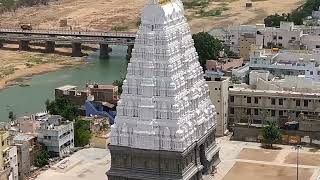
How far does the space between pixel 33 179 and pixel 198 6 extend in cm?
8434

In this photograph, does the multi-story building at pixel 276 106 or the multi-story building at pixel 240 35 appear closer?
the multi-story building at pixel 276 106

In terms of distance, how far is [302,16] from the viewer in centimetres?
9606

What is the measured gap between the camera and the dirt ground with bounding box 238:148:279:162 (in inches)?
2151

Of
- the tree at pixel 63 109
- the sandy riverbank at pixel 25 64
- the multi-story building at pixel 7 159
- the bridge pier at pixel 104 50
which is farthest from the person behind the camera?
the bridge pier at pixel 104 50

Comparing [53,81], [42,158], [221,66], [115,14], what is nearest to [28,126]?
[42,158]

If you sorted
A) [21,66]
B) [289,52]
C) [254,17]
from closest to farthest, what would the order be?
1. [289,52]
2. [21,66]
3. [254,17]

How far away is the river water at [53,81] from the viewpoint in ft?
237

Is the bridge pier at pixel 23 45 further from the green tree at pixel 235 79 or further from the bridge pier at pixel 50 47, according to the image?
the green tree at pixel 235 79

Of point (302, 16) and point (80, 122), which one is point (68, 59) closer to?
point (302, 16)

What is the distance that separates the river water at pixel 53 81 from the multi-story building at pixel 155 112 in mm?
23250

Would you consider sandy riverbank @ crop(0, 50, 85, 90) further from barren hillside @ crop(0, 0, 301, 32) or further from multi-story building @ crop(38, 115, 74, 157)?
multi-story building @ crop(38, 115, 74, 157)

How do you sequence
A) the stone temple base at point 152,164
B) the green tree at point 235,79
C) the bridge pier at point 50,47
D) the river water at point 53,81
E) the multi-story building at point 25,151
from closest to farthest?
1. the stone temple base at point 152,164
2. the multi-story building at point 25,151
3. the green tree at point 235,79
4. the river water at point 53,81
5. the bridge pier at point 50,47

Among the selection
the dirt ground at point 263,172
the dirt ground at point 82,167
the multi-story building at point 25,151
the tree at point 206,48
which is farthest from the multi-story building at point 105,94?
the tree at point 206,48

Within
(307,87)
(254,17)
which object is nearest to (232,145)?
(307,87)
